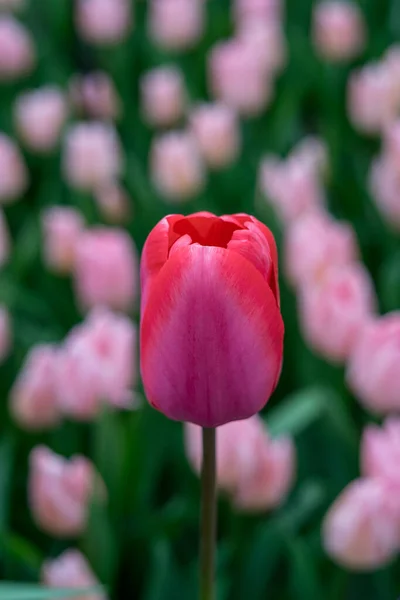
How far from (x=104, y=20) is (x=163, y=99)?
395mm

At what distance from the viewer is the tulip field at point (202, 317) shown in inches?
18.2

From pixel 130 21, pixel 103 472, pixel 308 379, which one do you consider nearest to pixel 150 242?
pixel 103 472

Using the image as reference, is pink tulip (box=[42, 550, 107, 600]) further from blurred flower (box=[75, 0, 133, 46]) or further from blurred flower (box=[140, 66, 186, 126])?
blurred flower (box=[75, 0, 133, 46])

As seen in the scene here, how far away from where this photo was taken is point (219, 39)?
2018 millimetres

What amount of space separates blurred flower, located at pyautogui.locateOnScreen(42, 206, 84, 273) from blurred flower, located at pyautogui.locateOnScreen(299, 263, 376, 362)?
0.39 meters

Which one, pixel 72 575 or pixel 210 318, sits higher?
pixel 210 318

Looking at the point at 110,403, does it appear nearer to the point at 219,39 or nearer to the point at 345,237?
the point at 345,237

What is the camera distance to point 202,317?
1.43 ft

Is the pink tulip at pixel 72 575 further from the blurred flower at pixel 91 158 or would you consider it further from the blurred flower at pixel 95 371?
the blurred flower at pixel 91 158

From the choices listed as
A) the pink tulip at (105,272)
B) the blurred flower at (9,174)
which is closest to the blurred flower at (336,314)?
the pink tulip at (105,272)

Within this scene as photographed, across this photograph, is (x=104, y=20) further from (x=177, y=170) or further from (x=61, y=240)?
(x=61, y=240)

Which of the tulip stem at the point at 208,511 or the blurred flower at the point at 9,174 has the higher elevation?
the tulip stem at the point at 208,511

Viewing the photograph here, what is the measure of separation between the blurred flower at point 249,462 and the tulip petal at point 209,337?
0.96 ft

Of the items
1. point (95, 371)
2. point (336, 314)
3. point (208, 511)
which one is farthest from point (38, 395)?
point (208, 511)
